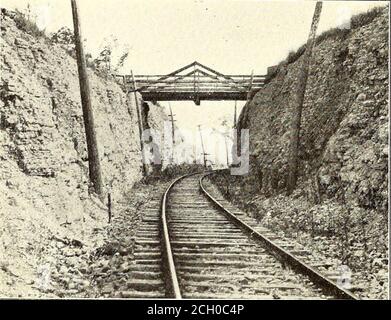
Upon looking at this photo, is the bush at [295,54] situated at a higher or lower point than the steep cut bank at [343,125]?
higher

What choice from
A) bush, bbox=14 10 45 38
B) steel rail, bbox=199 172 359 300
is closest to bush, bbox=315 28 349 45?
steel rail, bbox=199 172 359 300

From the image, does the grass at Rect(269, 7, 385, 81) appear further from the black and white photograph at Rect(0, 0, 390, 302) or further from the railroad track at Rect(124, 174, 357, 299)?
the railroad track at Rect(124, 174, 357, 299)

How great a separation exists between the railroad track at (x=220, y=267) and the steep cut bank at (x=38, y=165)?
4.97 ft

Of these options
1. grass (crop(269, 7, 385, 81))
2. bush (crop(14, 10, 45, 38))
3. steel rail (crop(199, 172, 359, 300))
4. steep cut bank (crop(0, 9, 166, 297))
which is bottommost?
steel rail (crop(199, 172, 359, 300))

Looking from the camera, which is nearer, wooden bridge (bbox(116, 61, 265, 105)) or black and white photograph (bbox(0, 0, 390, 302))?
black and white photograph (bbox(0, 0, 390, 302))

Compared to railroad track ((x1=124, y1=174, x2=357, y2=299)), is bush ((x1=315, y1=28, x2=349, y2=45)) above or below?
above

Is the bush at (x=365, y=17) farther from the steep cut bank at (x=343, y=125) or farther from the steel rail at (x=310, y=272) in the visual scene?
the steel rail at (x=310, y=272)

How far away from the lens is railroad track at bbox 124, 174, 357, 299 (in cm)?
581

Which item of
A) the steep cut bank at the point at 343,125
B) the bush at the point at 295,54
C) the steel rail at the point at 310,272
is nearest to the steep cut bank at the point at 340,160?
the steep cut bank at the point at 343,125

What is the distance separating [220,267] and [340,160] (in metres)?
5.49

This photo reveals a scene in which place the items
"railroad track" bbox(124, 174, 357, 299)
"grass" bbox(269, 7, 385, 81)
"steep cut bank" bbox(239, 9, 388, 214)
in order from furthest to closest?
"grass" bbox(269, 7, 385, 81) → "steep cut bank" bbox(239, 9, 388, 214) → "railroad track" bbox(124, 174, 357, 299)

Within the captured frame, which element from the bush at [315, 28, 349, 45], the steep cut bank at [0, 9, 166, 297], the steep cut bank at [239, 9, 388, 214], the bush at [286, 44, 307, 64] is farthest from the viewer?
the bush at [286, 44, 307, 64]

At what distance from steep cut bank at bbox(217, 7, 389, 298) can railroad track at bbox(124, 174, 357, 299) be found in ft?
3.17

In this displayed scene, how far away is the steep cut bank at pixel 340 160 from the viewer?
8422 millimetres
